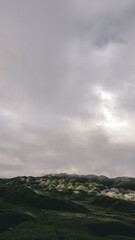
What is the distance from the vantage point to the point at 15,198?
15888 cm

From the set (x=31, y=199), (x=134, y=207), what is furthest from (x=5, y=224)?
(x=134, y=207)

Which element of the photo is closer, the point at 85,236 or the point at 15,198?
the point at 85,236

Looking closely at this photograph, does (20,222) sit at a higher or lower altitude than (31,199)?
lower

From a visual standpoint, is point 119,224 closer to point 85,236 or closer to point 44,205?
point 85,236

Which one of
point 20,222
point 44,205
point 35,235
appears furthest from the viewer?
point 44,205

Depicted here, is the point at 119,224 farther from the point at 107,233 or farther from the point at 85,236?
the point at 85,236

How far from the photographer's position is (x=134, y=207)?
606ft

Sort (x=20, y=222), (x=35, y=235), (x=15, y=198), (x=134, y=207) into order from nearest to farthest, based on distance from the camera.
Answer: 1. (x=35, y=235)
2. (x=20, y=222)
3. (x=15, y=198)
4. (x=134, y=207)

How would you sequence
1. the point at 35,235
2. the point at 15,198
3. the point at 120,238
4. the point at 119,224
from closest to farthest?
the point at 35,235
the point at 120,238
the point at 119,224
the point at 15,198

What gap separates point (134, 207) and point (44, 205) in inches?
3611

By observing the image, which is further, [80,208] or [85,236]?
[80,208]

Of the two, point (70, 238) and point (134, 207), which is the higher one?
point (134, 207)

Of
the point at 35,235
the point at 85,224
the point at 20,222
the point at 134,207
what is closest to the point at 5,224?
the point at 20,222

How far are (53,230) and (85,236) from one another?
41.4 feet
